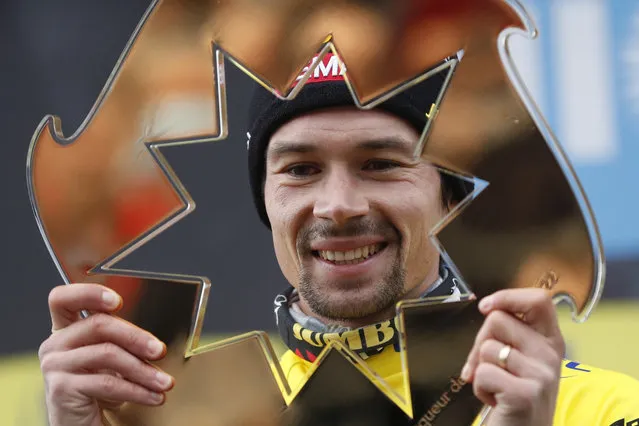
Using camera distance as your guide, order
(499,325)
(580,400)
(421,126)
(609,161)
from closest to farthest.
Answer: (499,325)
(421,126)
(580,400)
(609,161)

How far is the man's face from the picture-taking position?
3.36 ft

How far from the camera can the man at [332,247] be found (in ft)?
3.28

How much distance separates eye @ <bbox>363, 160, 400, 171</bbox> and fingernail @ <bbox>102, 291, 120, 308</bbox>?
1.11 feet

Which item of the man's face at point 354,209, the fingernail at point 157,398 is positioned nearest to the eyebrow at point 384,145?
the man's face at point 354,209

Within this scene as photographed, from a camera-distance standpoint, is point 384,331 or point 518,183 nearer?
point 518,183

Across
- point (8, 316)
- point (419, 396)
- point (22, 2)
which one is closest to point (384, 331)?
point (419, 396)

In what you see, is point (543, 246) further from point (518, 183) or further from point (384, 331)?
point (384, 331)

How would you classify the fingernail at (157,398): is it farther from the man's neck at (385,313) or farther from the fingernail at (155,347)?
the man's neck at (385,313)

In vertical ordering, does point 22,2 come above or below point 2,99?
above

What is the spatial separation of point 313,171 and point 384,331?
22cm

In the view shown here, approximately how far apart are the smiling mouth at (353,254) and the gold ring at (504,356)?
0.23 m

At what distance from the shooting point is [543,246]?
97cm

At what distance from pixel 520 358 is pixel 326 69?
408 millimetres

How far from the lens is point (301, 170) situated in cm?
108
